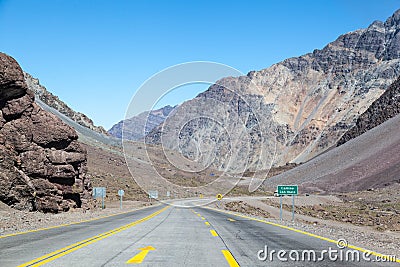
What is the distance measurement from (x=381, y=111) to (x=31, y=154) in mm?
116150

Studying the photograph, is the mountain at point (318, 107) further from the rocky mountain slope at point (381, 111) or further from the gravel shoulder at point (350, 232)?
the gravel shoulder at point (350, 232)

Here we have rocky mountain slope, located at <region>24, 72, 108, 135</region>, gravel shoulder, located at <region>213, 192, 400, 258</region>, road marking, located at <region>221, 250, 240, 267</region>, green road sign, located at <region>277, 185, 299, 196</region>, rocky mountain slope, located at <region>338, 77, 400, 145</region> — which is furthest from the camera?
rocky mountain slope, located at <region>24, 72, 108, 135</region>

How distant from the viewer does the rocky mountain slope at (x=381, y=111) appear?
119500 mm

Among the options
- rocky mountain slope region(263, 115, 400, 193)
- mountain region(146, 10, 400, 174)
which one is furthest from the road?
mountain region(146, 10, 400, 174)

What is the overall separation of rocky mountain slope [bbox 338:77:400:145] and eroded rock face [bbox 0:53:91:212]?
106m

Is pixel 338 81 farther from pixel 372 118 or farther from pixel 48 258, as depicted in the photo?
pixel 48 258

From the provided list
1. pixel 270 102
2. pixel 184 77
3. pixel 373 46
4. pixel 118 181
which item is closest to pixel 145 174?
pixel 118 181

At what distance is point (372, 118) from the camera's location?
4983 inches

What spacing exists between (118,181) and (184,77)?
158 feet

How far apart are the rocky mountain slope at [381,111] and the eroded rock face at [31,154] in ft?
348

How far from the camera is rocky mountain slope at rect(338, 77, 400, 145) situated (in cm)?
11950

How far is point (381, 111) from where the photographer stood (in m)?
124

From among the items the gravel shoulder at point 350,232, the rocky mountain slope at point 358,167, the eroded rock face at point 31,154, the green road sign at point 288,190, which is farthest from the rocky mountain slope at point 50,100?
the green road sign at point 288,190

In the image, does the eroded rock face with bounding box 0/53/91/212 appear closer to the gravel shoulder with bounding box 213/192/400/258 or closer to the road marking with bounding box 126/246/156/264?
the gravel shoulder with bounding box 213/192/400/258
